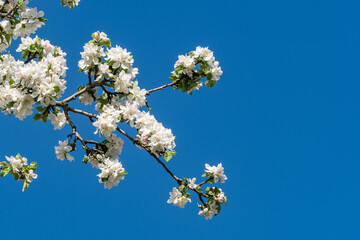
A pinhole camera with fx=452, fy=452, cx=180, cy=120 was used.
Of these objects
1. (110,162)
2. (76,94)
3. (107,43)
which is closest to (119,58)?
(107,43)

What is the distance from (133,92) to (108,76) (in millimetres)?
470

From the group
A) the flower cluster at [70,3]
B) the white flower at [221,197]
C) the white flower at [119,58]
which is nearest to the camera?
the white flower at [119,58]

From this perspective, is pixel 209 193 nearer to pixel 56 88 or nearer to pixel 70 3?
pixel 56 88

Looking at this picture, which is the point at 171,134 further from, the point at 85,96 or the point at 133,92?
the point at 85,96

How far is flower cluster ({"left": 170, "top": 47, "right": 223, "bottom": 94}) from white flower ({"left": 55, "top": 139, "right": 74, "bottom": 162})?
2011 mm

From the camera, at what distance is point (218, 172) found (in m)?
7.20

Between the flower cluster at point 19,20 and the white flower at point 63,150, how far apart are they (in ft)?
5.90

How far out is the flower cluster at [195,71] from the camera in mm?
7352

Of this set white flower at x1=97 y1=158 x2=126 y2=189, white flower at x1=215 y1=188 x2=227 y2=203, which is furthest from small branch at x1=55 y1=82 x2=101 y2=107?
white flower at x1=215 y1=188 x2=227 y2=203

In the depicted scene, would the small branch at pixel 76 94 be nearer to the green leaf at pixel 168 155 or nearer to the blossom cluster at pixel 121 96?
the blossom cluster at pixel 121 96

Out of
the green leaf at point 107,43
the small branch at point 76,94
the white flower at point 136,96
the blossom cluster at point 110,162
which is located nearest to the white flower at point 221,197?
the blossom cluster at point 110,162

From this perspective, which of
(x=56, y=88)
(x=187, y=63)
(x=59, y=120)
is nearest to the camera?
(x=56, y=88)

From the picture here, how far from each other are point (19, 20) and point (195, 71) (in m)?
2.88

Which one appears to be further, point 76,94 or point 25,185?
point 76,94
